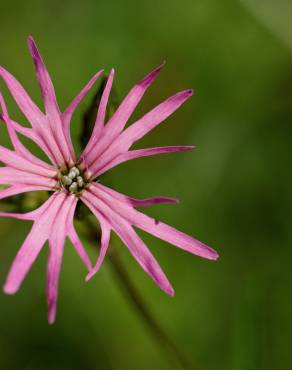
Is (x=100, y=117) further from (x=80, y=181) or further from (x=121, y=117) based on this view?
(x=80, y=181)

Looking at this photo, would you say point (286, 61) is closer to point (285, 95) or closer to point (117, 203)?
point (285, 95)

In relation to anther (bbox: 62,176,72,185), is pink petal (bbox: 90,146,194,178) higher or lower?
higher

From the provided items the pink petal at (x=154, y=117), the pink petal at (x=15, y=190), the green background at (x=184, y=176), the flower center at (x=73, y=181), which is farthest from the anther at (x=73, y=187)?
the green background at (x=184, y=176)

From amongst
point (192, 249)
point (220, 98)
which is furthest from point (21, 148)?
point (220, 98)

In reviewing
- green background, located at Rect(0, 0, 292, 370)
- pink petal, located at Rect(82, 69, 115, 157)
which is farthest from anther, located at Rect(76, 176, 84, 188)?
green background, located at Rect(0, 0, 292, 370)

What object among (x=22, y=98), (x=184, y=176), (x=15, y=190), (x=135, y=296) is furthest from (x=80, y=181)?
(x=184, y=176)

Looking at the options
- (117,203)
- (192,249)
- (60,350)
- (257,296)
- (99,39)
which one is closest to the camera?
(192,249)

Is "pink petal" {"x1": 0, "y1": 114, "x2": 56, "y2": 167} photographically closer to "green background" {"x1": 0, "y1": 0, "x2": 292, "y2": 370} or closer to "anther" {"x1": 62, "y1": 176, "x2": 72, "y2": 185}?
"anther" {"x1": 62, "y1": 176, "x2": 72, "y2": 185}

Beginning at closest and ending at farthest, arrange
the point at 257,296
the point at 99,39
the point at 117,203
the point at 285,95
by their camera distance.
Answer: the point at 117,203, the point at 257,296, the point at 285,95, the point at 99,39
